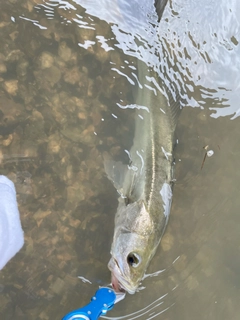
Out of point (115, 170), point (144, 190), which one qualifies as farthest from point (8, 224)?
point (144, 190)

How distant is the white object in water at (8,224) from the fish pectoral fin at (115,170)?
2.49 feet

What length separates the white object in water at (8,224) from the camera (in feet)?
9.24

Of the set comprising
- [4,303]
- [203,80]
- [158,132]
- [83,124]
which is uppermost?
[203,80]

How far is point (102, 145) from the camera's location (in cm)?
319

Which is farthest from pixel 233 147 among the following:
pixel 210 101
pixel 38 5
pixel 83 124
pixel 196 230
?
pixel 38 5

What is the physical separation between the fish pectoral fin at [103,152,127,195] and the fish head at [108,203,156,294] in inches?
10.5

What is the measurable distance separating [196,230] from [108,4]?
210cm

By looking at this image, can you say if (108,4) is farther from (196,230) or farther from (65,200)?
(196,230)

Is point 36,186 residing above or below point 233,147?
below

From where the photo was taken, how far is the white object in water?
111 inches

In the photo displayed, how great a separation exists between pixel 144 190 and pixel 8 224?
3.46ft

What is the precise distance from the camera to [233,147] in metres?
3.42

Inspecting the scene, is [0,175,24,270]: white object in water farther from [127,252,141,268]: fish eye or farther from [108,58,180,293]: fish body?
[127,252,141,268]: fish eye

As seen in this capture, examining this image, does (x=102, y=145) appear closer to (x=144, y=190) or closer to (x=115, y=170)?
(x=115, y=170)
